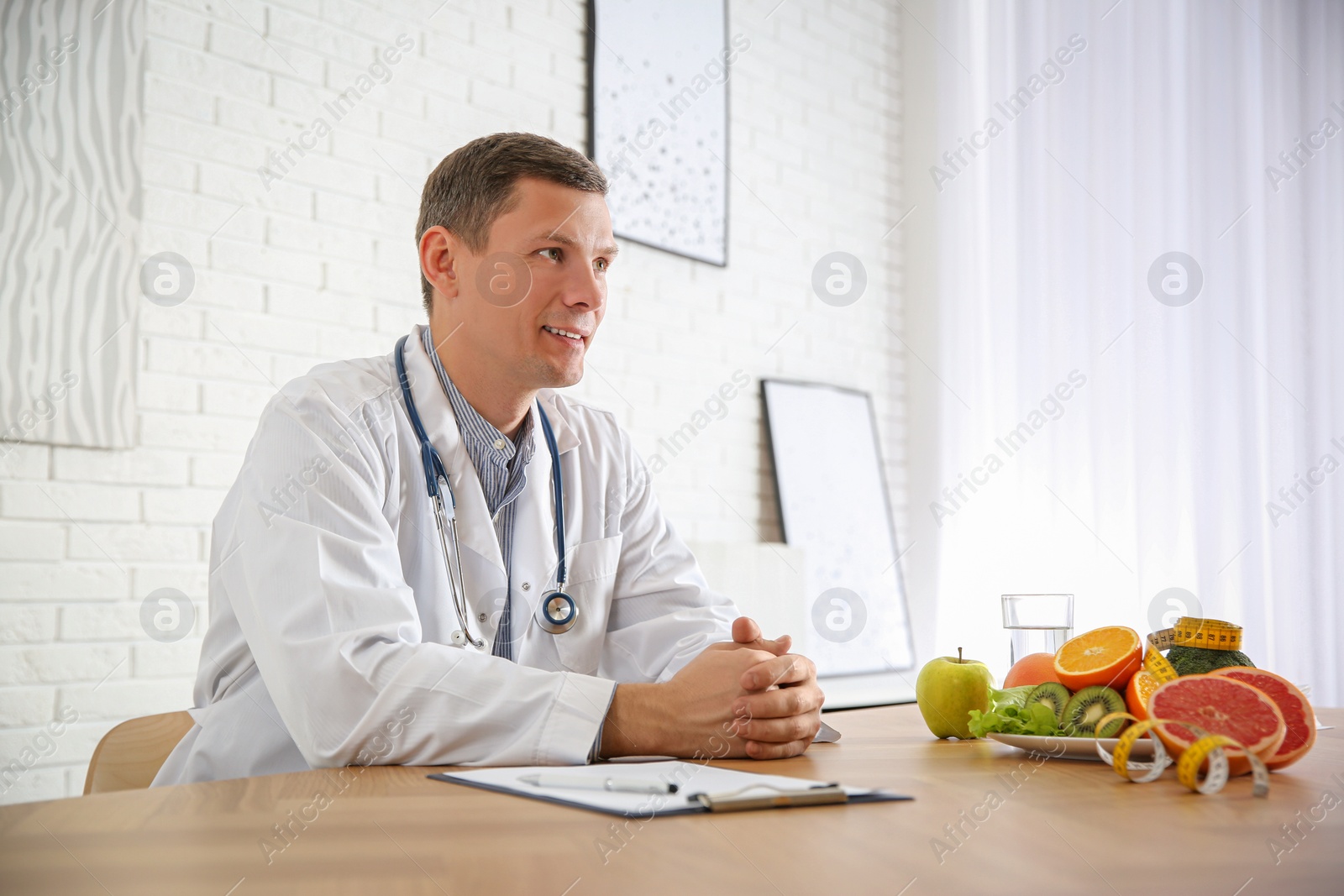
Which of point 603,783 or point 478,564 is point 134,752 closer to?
point 478,564

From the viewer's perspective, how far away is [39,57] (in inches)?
97.7

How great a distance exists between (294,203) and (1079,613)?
10.7 ft

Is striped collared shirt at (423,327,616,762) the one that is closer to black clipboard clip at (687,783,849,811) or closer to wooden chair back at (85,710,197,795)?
wooden chair back at (85,710,197,795)

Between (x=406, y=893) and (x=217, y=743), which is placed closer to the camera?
(x=406, y=893)

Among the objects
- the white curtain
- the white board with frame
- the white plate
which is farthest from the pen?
the white curtain

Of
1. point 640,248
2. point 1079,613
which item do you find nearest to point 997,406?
point 1079,613

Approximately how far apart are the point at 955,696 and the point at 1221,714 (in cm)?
38

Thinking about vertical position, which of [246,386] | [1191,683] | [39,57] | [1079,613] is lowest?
[1079,613]

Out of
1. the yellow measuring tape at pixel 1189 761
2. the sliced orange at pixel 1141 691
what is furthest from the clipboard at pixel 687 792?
the sliced orange at pixel 1141 691

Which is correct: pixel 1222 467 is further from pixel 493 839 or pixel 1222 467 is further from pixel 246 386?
pixel 493 839

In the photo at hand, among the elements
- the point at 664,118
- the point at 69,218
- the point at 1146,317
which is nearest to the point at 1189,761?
the point at 69,218

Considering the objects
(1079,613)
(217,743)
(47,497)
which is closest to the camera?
(217,743)

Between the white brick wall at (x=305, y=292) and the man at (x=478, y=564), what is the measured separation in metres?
0.97

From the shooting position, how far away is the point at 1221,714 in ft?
3.82
